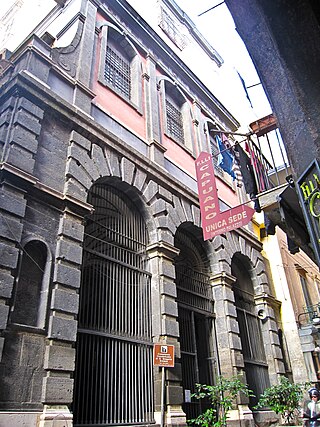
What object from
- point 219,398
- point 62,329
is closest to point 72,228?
point 62,329

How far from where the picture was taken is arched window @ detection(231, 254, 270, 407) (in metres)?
12.1

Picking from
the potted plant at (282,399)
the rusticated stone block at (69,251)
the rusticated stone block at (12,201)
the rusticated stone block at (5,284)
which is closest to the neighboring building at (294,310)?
the potted plant at (282,399)

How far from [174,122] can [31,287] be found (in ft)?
30.0

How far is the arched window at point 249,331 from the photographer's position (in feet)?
39.7

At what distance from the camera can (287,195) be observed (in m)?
4.79

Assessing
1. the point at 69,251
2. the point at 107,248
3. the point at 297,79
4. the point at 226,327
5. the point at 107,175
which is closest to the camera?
the point at 297,79

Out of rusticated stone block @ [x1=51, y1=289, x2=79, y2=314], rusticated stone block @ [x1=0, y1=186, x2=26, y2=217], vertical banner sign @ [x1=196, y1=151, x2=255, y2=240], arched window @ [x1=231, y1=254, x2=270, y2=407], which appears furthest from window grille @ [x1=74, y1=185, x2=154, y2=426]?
arched window @ [x1=231, y1=254, x2=270, y2=407]

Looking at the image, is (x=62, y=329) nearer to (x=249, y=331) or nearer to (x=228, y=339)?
(x=228, y=339)

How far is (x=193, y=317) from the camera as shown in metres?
10.5

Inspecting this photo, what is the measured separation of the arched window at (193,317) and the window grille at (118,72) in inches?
192

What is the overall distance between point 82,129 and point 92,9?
4996 millimetres

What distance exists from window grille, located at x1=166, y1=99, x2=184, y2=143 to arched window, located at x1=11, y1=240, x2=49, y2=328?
758 centimetres

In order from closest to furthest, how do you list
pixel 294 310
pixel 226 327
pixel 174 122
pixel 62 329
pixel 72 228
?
pixel 62 329 → pixel 72 228 → pixel 226 327 → pixel 174 122 → pixel 294 310

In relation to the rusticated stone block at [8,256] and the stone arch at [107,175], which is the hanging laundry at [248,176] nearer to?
the stone arch at [107,175]
